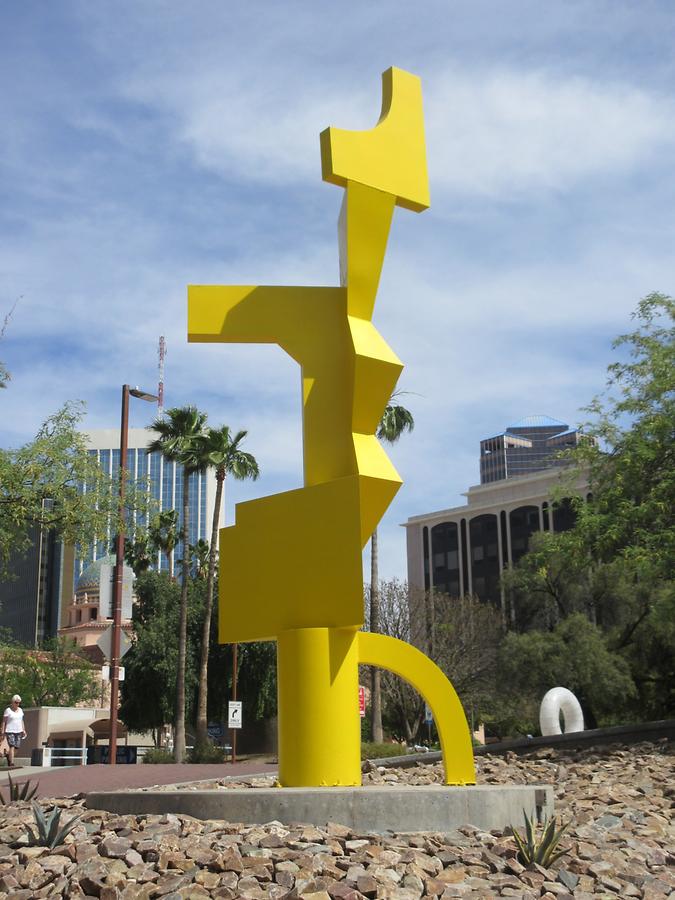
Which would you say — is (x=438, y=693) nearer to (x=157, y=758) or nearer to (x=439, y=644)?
(x=157, y=758)

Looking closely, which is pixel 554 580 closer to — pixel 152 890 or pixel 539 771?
pixel 539 771

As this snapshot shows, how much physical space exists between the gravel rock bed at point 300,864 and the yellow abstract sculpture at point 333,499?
6.80 feet

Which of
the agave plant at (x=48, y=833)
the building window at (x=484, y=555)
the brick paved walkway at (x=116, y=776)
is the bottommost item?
the brick paved walkway at (x=116, y=776)

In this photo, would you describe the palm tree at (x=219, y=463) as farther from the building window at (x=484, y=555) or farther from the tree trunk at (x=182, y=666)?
the building window at (x=484, y=555)

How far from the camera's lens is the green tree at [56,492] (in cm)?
1630

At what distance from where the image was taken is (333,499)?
35.4ft

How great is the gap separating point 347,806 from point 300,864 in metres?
1.24

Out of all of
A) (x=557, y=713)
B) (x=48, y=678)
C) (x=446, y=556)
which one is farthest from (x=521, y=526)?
(x=557, y=713)

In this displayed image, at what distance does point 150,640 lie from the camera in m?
42.7

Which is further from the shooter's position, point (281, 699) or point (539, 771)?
point (539, 771)

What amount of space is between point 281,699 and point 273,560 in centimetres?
148

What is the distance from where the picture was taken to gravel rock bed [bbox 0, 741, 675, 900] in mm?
6863

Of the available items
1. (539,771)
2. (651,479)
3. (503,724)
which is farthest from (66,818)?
(503,724)

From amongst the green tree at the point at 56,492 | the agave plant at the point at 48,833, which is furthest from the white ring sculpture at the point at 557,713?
the agave plant at the point at 48,833
